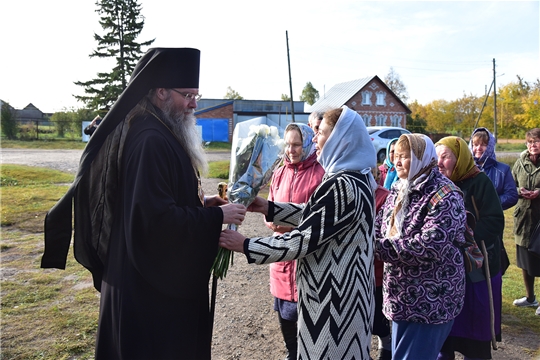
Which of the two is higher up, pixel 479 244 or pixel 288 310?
pixel 479 244

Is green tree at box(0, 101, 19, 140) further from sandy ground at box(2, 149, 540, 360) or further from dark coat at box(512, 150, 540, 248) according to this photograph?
dark coat at box(512, 150, 540, 248)

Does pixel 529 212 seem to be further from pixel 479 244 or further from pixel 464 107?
pixel 464 107

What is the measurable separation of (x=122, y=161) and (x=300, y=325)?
1267 millimetres

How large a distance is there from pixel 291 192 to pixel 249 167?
102cm

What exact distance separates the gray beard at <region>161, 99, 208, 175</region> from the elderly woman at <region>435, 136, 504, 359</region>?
1.95m

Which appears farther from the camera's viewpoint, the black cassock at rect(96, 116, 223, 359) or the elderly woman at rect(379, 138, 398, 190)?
the elderly woman at rect(379, 138, 398, 190)

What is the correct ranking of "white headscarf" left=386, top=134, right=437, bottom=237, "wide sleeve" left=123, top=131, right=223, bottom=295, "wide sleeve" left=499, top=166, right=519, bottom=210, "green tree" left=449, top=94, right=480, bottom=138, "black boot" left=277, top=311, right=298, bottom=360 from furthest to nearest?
"green tree" left=449, top=94, right=480, bottom=138, "wide sleeve" left=499, top=166, right=519, bottom=210, "black boot" left=277, top=311, right=298, bottom=360, "white headscarf" left=386, top=134, right=437, bottom=237, "wide sleeve" left=123, top=131, right=223, bottom=295

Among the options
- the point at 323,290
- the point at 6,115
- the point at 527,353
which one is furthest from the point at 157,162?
the point at 6,115

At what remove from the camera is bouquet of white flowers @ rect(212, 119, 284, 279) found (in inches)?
101

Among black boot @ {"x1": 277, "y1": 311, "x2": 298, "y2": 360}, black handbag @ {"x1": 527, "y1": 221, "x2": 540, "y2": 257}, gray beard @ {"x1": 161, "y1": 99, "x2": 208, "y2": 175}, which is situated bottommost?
black boot @ {"x1": 277, "y1": 311, "x2": 298, "y2": 360}

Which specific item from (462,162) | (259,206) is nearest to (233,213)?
(259,206)

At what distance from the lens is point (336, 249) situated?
86.0 inches

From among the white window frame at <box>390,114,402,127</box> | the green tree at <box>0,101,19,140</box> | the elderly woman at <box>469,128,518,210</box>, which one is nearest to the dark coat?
the elderly woman at <box>469,128,518,210</box>

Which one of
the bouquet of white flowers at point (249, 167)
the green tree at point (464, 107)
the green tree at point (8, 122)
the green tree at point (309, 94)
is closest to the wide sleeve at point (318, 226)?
the bouquet of white flowers at point (249, 167)
